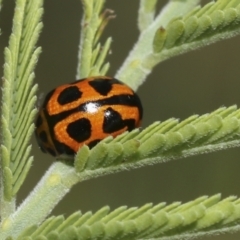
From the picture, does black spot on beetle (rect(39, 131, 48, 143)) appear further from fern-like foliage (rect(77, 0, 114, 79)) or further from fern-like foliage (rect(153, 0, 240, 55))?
fern-like foliage (rect(153, 0, 240, 55))

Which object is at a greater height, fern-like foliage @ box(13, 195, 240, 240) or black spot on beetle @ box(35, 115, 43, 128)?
fern-like foliage @ box(13, 195, 240, 240)

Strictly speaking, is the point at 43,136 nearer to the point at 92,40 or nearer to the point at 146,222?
the point at 92,40

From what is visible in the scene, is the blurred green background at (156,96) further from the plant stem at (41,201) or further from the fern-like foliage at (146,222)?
the fern-like foliage at (146,222)

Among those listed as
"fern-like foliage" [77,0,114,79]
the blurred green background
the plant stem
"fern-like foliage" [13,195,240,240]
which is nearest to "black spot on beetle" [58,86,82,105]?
"fern-like foliage" [77,0,114,79]

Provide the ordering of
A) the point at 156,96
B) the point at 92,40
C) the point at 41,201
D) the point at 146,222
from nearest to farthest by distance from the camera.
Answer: the point at 146,222, the point at 41,201, the point at 92,40, the point at 156,96

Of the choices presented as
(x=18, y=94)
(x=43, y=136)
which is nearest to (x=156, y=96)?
(x=43, y=136)

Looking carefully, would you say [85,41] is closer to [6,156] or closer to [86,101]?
[86,101]
